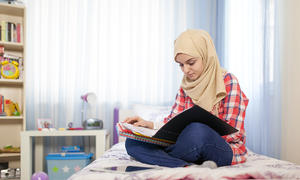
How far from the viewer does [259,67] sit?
217 centimetres

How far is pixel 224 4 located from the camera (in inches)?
115

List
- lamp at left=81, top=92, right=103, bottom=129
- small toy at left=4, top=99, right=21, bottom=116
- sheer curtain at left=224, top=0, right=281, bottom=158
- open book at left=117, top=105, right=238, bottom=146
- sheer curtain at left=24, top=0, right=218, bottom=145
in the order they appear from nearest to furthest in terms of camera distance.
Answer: open book at left=117, top=105, right=238, bottom=146
sheer curtain at left=224, top=0, right=281, bottom=158
lamp at left=81, top=92, right=103, bottom=129
small toy at left=4, top=99, right=21, bottom=116
sheer curtain at left=24, top=0, right=218, bottom=145

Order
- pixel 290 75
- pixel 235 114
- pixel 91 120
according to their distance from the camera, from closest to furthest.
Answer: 1. pixel 235 114
2. pixel 290 75
3. pixel 91 120

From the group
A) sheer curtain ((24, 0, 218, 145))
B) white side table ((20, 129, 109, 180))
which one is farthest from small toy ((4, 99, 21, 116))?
white side table ((20, 129, 109, 180))

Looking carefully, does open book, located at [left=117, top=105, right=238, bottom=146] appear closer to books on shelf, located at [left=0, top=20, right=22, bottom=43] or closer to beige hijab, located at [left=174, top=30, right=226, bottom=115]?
beige hijab, located at [left=174, top=30, right=226, bottom=115]

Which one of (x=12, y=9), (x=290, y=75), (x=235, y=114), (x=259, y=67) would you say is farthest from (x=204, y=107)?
(x=12, y=9)

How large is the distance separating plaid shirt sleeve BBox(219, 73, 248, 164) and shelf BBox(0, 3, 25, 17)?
2.17 m

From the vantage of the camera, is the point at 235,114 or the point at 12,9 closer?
the point at 235,114

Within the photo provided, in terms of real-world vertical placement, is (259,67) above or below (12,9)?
below

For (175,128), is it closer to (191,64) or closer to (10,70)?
(191,64)

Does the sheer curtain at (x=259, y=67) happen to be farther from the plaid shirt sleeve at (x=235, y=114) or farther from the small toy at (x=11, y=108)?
the small toy at (x=11, y=108)

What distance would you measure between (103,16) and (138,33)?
0.37m

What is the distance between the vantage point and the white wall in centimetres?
182

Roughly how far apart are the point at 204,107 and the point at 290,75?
2.48 ft
